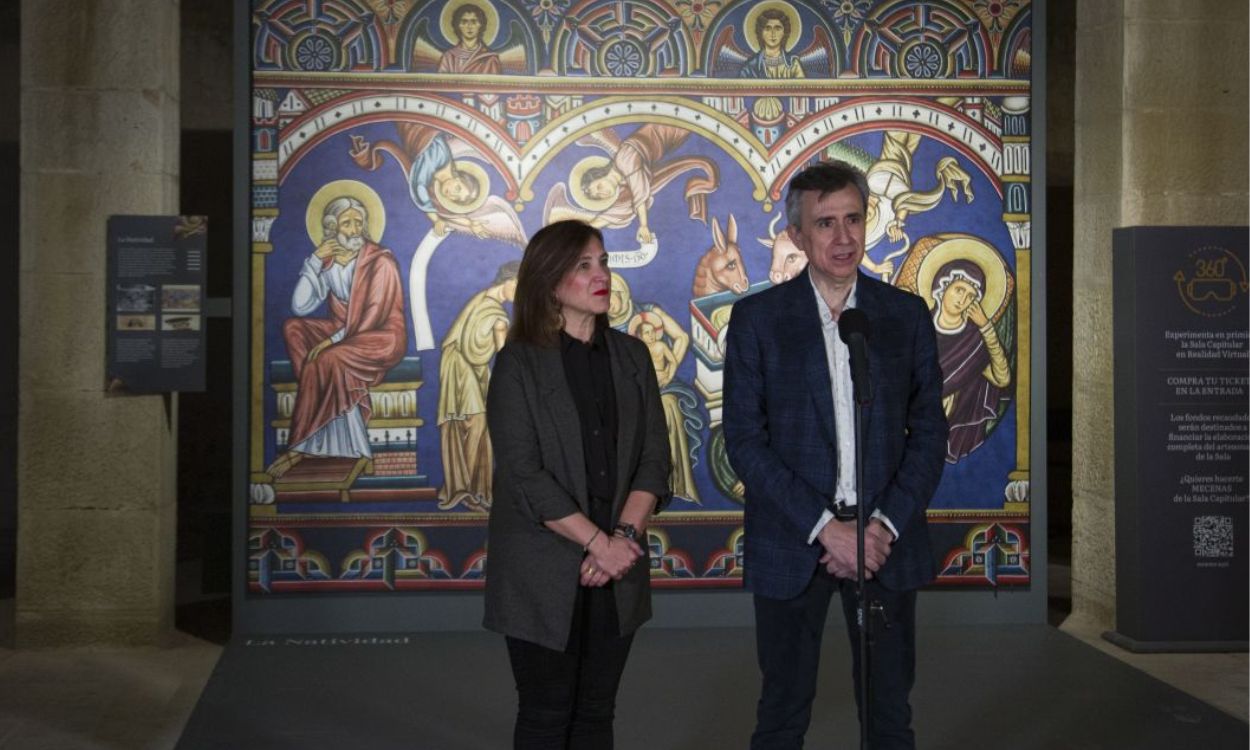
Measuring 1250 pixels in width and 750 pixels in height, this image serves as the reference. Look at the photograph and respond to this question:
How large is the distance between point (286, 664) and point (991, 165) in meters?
4.37

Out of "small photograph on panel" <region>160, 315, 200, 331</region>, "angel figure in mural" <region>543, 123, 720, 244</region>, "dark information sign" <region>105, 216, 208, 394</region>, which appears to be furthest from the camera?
"angel figure in mural" <region>543, 123, 720, 244</region>

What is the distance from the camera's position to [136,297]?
25.9 ft

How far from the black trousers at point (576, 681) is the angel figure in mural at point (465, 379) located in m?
4.03

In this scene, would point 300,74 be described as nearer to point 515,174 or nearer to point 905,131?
point 515,174

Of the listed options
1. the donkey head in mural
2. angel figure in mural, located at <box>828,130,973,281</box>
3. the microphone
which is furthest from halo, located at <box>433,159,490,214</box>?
the microphone

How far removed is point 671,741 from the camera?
6.02m

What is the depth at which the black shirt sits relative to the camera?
4293mm

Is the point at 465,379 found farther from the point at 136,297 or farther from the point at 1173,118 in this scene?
the point at 1173,118

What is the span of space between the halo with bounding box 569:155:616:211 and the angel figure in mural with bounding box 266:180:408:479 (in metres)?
0.99

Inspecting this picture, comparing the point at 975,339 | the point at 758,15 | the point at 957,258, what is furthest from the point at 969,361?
A: the point at 758,15

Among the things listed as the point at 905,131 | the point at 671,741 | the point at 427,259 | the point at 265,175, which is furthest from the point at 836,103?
the point at 671,741

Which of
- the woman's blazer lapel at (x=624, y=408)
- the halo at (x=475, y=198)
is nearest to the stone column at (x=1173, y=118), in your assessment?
the halo at (x=475, y=198)

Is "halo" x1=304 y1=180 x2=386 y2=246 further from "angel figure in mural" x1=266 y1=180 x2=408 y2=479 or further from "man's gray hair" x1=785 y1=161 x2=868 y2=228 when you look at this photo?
"man's gray hair" x1=785 y1=161 x2=868 y2=228

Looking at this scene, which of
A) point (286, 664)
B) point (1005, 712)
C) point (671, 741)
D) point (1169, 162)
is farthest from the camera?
point (1169, 162)
